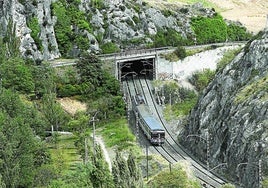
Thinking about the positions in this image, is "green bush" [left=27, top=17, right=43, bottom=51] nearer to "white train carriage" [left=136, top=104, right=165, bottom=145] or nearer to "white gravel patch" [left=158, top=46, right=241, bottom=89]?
"white gravel patch" [left=158, top=46, right=241, bottom=89]

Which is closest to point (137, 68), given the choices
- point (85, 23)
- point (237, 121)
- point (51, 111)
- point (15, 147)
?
point (85, 23)

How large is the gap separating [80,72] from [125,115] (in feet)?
42.5

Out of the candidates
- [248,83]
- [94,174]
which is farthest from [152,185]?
[248,83]

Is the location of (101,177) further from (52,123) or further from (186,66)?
(186,66)

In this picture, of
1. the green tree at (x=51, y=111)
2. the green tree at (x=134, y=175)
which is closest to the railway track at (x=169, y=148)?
the green tree at (x=51, y=111)

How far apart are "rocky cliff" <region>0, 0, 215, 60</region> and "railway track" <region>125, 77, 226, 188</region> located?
12.1 m

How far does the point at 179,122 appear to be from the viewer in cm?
12000

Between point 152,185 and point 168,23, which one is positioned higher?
point 168,23

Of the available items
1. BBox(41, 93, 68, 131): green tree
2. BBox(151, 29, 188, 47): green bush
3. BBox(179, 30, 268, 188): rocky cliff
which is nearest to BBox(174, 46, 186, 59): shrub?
BBox(151, 29, 188, 47): green bush

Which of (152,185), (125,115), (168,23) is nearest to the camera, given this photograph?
(152,185)

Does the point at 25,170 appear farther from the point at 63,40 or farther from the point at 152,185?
the point at 63,40

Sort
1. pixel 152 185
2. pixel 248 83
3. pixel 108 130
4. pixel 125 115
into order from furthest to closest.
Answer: pixel 125 115 < pixel 108 130 < pixel 248 83 < pixel 152 185

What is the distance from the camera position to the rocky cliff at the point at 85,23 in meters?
132

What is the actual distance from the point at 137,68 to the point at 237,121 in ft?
193
